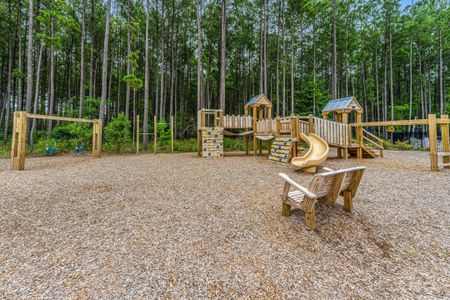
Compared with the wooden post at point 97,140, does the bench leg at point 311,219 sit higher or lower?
lower

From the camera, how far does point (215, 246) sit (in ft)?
7.39

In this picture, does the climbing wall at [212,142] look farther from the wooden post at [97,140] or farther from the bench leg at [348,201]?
the bench leg at [348,201]

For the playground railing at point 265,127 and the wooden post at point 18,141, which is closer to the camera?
the wooden post at point 18,141

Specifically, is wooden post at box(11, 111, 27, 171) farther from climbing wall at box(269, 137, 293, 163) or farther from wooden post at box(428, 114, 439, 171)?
wooden post at box(428, 114, 439, 171)

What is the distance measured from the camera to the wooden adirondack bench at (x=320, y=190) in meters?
2.50

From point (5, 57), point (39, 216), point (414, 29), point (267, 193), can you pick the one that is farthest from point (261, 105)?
point (5, 57)

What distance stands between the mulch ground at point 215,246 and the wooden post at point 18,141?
3.45 metres

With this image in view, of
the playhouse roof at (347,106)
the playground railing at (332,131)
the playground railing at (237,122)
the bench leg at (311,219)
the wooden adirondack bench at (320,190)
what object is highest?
the playhouse roof at (347,106)

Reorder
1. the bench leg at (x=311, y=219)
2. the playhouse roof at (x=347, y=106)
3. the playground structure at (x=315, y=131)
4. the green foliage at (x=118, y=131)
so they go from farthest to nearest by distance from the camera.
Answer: the green foliage at (x=118, y=131) < the playhouse roof at (x=347, y=106) < the playground structure at (x=315, y=131) < the bench leg at (x=311, y=219)

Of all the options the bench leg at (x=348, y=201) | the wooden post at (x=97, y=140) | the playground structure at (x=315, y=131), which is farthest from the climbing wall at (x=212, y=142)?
the bench leg at (x=348, y=201)

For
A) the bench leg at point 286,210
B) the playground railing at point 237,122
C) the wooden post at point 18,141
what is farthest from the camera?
the playground railing at point 237,122

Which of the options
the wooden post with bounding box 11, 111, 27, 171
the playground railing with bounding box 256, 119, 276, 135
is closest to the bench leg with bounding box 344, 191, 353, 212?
the playground railing with bounding box 256, 119, 276, 135

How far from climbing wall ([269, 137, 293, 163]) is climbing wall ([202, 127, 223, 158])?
10.2 feet

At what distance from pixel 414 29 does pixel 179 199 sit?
28.8m
